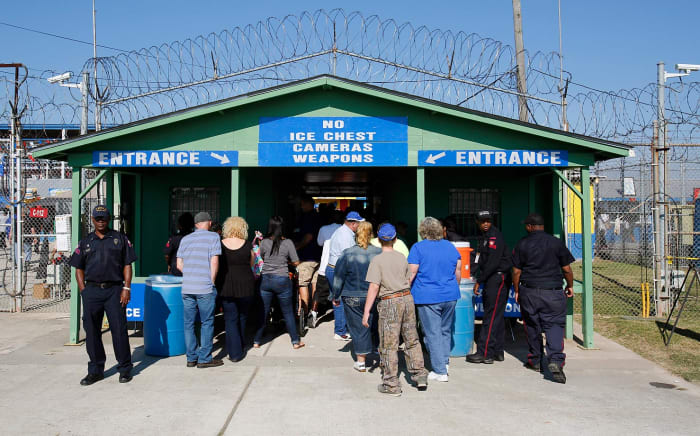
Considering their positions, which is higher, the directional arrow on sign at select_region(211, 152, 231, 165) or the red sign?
the directional arrow on sign at select_region(211, 152, 231, 165)

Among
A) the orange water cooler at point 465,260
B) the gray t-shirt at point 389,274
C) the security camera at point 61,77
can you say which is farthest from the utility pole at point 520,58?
the security camera at point 61,77

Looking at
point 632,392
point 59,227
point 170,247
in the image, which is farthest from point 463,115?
point 59,227

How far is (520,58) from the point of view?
1258cm

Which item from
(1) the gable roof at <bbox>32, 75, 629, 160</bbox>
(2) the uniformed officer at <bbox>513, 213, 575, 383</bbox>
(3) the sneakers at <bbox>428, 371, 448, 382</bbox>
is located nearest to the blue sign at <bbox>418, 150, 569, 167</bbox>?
(1) the gable roof at <bbox>32, 75, 629, 160</bbox>

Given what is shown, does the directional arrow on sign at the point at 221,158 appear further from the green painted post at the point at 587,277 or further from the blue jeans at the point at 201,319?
the green painted post at the point at 587,277

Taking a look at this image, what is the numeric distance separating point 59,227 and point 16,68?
121 inches

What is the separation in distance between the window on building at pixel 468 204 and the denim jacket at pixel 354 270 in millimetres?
4444

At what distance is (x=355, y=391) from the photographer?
18.2 ft

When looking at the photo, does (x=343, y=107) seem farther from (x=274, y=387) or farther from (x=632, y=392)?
(x=632, y=392)

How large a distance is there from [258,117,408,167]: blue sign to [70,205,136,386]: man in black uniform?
2577 mm

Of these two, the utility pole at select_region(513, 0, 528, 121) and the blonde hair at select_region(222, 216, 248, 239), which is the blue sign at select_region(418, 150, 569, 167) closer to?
the blonde hair at select_region(222, 216, 248, 239)

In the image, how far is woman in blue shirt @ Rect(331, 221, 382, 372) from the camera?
6.07 m

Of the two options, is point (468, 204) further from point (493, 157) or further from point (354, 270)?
point (354, 270)

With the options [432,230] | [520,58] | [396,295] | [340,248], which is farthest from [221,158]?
[520,58]
